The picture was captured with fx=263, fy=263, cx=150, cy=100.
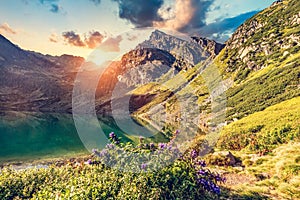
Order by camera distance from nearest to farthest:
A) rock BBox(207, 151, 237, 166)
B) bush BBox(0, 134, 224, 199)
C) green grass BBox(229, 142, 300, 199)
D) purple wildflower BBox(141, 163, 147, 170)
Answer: bush BBox(0, 134, 224, 199)
purple wildflower BBox(141, 163, 147, 170)
green grass BBox(229, 142, 300, 199)
rock BBox(207, 151, 237, 166)

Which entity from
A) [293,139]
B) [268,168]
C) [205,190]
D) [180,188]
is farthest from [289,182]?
[293,139]

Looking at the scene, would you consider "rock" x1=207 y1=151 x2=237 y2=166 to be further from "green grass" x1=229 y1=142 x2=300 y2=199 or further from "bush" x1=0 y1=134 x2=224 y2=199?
"bush" x1=0 y1=134 x2=224 y2=199

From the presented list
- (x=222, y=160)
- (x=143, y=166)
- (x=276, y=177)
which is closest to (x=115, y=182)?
(x=143, y=166)

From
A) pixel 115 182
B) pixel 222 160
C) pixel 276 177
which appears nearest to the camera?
pixel 115 182

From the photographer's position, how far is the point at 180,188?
9.46 metres

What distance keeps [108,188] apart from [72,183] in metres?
1.39

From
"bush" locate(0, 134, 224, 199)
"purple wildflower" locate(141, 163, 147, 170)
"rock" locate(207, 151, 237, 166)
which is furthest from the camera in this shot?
"rock" locate(207, 151, 237, 166)

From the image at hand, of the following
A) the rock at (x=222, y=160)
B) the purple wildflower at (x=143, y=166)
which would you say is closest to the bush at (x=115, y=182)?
the purple wildflower at (x=143, y=166)

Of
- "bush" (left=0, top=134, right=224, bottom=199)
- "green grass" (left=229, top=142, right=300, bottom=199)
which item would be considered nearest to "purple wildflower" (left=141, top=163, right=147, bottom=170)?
"bush" (left=0, top=134, right=224, bottom=199)

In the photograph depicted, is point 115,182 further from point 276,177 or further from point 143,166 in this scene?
point 276,177

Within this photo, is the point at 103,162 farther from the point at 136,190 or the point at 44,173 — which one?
the point at 44,173

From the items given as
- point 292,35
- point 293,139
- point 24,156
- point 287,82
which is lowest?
point 24,156

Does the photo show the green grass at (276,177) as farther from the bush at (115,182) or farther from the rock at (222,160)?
the bush at (115,182)

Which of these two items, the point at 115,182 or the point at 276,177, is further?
the point at 276,177
